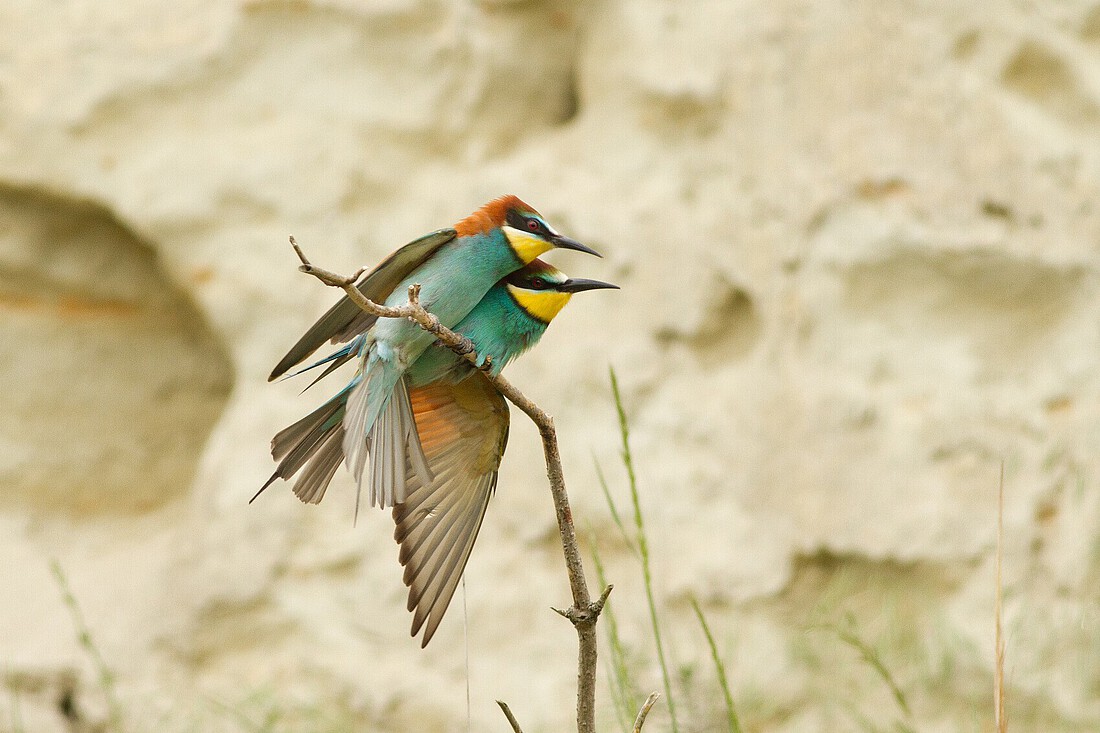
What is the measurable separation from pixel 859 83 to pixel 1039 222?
1.43ft

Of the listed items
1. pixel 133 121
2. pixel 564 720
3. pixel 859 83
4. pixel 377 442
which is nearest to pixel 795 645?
pixel 564 720

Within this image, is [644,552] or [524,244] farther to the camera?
[524,244]

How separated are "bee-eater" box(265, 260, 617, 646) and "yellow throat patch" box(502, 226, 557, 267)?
0.01m

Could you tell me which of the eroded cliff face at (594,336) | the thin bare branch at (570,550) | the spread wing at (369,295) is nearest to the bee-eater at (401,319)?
the spread wing at (369,295)

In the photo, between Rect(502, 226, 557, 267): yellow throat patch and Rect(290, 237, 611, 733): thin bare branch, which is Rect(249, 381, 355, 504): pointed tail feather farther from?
Rect(290, 237, 611, 733): thin bare branch

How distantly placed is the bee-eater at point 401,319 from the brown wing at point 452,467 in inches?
2.6

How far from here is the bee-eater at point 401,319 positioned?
1108 millimetres

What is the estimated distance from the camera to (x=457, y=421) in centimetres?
129

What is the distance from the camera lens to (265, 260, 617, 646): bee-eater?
120 cm

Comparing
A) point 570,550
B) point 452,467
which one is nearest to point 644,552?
point 570,550

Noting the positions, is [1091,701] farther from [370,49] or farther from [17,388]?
[17,388]

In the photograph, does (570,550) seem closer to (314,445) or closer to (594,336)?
(314,445)

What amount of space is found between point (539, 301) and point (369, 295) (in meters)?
0.18

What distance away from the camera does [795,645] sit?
2322mm
